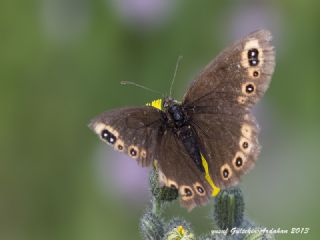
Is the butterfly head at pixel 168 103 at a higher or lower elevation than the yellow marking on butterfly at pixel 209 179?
higher

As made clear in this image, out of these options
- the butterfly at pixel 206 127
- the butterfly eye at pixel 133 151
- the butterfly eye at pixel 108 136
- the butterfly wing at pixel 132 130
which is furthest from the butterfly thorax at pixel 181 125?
the butterfly eye at pixel 108 136

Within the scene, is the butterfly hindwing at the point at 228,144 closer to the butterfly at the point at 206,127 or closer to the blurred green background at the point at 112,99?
the butterfly at the point at 206,127

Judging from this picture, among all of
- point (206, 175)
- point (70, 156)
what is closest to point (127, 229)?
point (70, 156)

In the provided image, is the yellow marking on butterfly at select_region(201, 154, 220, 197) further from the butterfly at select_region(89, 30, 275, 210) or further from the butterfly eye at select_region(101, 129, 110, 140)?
the butterfly eye at select_region(101, 129, 110, 140)

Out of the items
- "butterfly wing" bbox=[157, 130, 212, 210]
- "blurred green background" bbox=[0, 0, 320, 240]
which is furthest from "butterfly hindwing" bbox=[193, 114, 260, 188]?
"blurred green background" bbox=[0, 0, 320, 240]

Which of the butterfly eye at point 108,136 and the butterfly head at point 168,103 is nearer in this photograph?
the butterfly eye at point 108,136

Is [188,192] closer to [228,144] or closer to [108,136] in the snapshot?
[228,144]

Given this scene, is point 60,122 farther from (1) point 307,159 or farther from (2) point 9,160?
(1) point 307,159
